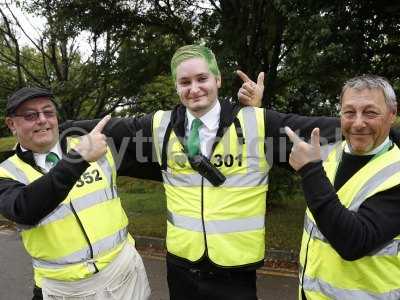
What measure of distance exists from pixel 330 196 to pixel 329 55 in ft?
11.7

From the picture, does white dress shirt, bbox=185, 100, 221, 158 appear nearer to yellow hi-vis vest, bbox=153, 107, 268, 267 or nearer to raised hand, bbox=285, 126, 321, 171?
yellow hi-vis vest, bbox=153, 107, 268, 267

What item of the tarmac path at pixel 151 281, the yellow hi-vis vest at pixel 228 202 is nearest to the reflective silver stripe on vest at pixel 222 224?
the yellow hi-vis vest at pixel 228 202

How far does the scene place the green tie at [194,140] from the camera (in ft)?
8.92

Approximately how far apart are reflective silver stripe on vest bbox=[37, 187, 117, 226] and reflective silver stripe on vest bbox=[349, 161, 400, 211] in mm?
1454

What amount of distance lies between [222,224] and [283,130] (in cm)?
68

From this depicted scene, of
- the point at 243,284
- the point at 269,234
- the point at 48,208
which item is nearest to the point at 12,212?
the point at 48,208

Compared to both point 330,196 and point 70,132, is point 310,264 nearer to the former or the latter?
point 330,196

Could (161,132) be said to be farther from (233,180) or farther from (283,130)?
(283,130)

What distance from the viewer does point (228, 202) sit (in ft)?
8.69

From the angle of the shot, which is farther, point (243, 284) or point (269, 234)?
point (269, 234)

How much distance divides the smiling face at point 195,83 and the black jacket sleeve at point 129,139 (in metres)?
0.40

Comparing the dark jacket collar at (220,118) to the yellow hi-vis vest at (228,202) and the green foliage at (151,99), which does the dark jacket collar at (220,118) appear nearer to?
the yellow hi-vis vest at (228,202)

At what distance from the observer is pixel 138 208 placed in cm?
1065

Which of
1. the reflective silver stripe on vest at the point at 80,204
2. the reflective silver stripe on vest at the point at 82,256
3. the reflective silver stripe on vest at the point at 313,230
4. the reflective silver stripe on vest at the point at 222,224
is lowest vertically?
the reflective silver stripe on vest at the point at 82,256
